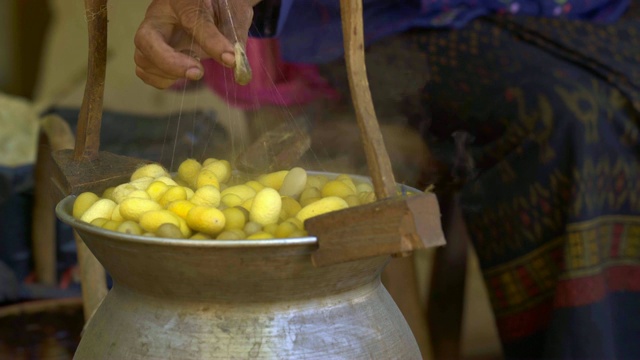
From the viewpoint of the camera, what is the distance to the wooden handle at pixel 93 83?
143 centimetres

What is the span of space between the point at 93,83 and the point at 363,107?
56cm

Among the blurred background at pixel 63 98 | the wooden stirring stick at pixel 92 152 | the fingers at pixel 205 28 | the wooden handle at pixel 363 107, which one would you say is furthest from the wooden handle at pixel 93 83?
the blurred background at pixel 63 98

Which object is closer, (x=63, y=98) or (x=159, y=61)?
(x=159, y=61)

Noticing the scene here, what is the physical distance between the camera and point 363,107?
117cm

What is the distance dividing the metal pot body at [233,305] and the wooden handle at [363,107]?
0.14m

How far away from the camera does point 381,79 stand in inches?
99.5

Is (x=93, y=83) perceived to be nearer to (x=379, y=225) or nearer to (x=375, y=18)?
(x=379, y=225)

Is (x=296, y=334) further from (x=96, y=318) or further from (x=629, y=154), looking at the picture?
(x=629, y=154)

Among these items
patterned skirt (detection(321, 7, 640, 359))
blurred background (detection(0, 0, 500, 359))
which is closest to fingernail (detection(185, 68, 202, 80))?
patterned skirt (detection(321, 7, 640, 359))

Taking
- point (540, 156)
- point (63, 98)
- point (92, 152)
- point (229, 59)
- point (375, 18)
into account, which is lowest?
point (63, 98)

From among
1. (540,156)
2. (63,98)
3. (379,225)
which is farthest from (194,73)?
(63,98)

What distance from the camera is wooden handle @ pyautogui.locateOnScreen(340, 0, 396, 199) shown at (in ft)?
3.77

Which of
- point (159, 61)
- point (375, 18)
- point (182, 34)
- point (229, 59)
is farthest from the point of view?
point (375, 18)

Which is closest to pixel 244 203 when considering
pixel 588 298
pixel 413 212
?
pixel 413 212
